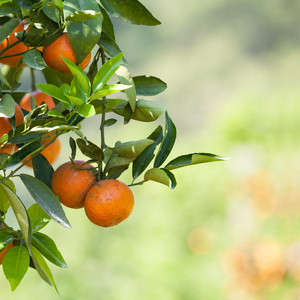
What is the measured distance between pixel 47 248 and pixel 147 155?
0.44 feet

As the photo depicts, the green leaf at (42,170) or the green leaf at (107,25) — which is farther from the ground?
the green leaf at (107,25)

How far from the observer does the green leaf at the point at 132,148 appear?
0.48 m

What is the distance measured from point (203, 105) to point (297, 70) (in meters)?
1.58

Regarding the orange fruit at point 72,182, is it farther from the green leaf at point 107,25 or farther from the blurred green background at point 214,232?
the blurred green background at point 214,232

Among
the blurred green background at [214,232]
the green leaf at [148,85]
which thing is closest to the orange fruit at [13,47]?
the green leaf at [148,85]

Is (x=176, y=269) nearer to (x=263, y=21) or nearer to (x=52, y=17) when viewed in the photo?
(x=52, y=17)

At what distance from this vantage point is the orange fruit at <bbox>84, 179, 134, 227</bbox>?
1.64 feet

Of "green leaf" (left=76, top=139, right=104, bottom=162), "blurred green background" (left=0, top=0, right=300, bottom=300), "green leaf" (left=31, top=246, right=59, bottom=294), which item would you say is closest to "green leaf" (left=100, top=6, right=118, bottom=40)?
"green leaf" (left=76, top=139, right=104, bottom=162)

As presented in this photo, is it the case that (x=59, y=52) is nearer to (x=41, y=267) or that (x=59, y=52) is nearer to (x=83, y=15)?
(x=83, y=15)

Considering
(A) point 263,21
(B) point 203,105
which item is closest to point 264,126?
(B) point 203,105

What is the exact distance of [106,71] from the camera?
445 millimetres

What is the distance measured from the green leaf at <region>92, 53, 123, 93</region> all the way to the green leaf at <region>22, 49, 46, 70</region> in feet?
0.15

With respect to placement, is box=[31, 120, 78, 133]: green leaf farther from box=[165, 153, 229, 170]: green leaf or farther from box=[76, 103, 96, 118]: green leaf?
box=[165, 153, 229, 170]: green leaf

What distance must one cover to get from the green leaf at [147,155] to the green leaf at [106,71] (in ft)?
0.32
